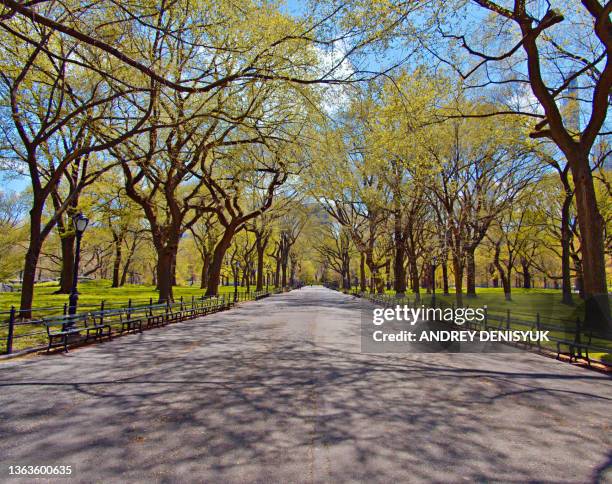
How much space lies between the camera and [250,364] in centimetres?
924

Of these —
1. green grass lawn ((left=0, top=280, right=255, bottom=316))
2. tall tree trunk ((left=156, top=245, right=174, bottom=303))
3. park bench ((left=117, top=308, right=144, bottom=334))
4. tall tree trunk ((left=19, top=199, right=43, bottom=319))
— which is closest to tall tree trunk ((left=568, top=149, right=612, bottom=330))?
park bench ((left=117, top=308, right=144, bottom=334))

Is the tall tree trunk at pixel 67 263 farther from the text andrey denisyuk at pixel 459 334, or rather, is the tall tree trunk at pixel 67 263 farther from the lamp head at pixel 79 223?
the text andrey denisyuk at pixel 459 334

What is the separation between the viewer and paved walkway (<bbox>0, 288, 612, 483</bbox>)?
163 inches

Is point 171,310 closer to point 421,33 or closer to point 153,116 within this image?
point 153,116

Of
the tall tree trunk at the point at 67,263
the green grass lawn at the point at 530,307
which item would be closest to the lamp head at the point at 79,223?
the green grass lawn at the point at 530,307

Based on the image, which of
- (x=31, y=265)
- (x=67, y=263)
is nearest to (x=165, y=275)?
(x=31, y=265)

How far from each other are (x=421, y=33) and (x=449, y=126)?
41.5ft

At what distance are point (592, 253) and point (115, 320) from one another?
1559cm

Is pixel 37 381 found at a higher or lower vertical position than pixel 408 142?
lower

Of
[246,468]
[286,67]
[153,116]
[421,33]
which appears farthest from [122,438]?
[153,116]

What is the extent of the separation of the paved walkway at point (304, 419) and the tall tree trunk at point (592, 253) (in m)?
3.53

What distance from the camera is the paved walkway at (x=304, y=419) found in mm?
4141

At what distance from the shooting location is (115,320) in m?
14.9

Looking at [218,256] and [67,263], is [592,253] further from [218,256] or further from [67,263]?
[67,263]
